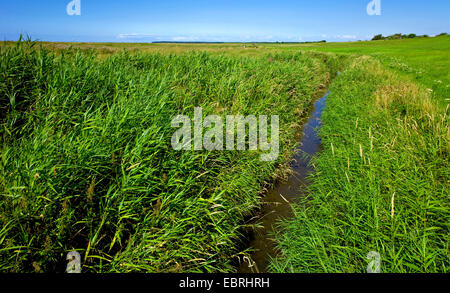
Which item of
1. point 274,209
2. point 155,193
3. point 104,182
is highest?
→ point 104,182

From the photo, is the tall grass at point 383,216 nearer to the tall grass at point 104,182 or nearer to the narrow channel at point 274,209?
the narrow channel at point 274,209

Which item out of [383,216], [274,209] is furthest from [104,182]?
[383,216]

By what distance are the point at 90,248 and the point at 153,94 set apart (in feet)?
9.19

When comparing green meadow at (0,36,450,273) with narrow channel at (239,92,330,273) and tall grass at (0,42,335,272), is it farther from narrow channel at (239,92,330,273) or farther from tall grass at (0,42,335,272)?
narrow channel at (239,92,330,273)

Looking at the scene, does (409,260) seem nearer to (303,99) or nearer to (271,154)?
(271,154)

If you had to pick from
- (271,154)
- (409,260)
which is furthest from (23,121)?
(409,260)

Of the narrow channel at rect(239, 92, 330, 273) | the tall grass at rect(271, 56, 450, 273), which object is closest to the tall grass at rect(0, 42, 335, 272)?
the narrow channel at rect(239, 92, 330, 273)

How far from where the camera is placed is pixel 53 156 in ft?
7.96

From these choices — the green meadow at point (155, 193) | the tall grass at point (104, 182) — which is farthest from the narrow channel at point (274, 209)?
the tall grass at point (104, 182)

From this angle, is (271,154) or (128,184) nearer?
(128,184)

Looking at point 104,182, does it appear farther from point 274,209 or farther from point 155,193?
point 274,209

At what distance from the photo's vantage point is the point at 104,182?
9.20 feet

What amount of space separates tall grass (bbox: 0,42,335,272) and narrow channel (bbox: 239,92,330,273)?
319 millimetres

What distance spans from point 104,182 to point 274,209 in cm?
299
